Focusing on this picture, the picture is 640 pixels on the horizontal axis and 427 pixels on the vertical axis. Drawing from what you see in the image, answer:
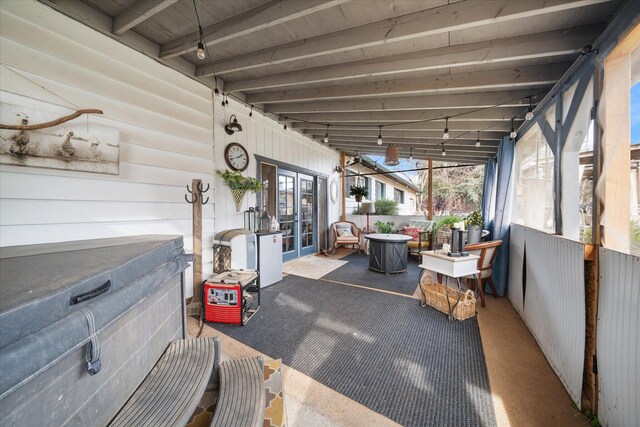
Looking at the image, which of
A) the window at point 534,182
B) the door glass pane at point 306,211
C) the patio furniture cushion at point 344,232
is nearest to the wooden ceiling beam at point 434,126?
the window at point 534,182

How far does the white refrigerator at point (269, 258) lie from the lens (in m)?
3.68

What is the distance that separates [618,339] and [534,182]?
2307mm

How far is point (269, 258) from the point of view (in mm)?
3824

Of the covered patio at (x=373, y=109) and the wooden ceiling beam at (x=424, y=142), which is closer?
the covered patio at (x=373, y=109)

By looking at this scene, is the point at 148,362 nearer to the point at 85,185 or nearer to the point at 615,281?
the point at 85,185

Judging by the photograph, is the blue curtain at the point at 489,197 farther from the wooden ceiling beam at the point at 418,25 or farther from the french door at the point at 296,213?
the french door at the point at 296,213

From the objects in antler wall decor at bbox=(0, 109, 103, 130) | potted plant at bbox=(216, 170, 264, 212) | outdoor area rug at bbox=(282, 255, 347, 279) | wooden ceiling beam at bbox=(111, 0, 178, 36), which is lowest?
outdoor area rug at bbox=(282, 255, 347, 279)

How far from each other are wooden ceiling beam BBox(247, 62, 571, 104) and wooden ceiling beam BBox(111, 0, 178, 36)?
1747 millimetres

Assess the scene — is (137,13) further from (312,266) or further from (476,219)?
(476,219)

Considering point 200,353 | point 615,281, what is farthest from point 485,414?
point 200,353

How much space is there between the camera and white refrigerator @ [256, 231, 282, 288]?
145 inches

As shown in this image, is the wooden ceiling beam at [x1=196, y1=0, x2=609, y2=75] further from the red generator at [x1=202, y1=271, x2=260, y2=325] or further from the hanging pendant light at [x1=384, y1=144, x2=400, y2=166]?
the red generator at [x1=202, y1=271, x2=260, y2=325]

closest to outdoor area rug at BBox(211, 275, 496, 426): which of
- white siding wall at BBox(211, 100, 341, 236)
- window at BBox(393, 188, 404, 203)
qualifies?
white siding wall at BBox(211, 100, 341, 236)

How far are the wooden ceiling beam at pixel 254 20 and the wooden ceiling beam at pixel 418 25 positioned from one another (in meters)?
0.37
